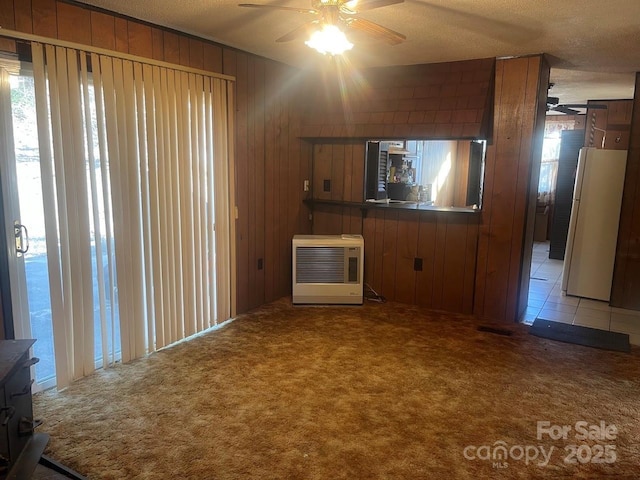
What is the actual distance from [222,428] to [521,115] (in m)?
3.35

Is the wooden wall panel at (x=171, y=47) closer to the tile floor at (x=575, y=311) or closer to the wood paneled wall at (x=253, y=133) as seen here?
the wood paneled wall at (x=253, y=133)

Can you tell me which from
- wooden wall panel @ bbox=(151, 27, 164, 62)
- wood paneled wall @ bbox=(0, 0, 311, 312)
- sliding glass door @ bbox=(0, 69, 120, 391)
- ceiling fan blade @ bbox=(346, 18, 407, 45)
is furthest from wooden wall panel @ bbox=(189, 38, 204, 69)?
ceiling fan blade @ bbox=(346, 18, 407, 45)

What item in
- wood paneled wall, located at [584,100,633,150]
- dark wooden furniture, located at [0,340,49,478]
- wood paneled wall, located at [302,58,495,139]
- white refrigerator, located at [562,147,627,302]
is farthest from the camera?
wood paneled wall, located at [584,100,633,150]

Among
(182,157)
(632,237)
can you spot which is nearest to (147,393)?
(182,157)

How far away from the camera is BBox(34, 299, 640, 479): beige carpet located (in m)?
2.19

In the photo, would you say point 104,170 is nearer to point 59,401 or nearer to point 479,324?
point 59,401

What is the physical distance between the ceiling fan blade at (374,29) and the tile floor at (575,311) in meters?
2.90

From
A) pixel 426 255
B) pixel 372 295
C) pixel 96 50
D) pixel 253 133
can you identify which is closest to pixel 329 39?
pixel 96 50

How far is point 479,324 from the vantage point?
406cm

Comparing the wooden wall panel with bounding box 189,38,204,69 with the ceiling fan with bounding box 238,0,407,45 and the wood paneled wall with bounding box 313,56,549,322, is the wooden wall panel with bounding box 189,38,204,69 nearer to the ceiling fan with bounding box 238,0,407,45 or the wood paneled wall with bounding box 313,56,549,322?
the ceiling fan with bounding box 238,0,407,45

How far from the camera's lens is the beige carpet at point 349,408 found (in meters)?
2.19

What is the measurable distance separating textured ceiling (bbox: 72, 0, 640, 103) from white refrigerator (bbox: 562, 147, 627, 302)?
99 centimetres

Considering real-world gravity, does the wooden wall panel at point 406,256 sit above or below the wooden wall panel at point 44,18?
below

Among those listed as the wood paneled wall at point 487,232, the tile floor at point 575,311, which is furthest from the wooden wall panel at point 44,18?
the tile floor at point 575,311
